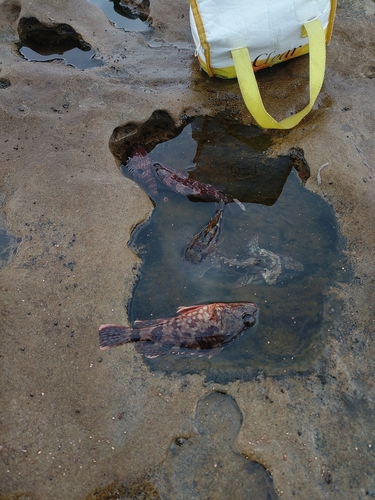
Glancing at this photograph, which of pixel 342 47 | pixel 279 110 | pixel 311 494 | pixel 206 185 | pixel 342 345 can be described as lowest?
pixel 311 494

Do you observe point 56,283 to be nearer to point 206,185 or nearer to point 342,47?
point 206,185

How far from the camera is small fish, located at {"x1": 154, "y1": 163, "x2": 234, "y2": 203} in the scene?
560 centimetres

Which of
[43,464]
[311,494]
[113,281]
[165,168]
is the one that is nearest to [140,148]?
[165,168]

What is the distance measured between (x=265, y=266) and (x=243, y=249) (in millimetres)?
392

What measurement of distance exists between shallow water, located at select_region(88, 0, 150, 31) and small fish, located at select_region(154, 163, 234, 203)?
4.23 metres

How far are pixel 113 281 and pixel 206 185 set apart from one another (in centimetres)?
200

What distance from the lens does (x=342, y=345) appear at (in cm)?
429

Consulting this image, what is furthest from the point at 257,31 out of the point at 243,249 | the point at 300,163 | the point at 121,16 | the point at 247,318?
the point at 121,16

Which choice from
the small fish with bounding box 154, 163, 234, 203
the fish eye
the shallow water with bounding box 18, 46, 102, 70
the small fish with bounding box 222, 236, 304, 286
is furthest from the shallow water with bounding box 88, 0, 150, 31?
the fish eye

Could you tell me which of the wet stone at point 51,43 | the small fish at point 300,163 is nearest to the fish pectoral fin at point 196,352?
the small fish at point 300,163

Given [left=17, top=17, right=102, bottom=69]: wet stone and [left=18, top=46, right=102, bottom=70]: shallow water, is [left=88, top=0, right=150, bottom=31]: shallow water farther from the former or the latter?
[left=18, top=46, right=102, bottom=70]: shallow water

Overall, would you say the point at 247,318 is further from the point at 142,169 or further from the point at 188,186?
the point at 142,169

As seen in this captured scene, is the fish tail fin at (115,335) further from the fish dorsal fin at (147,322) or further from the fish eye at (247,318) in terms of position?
the fish eye at (247,318)

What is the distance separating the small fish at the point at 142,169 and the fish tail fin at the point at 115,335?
2174 millimetres
